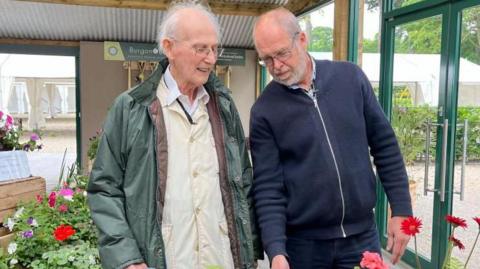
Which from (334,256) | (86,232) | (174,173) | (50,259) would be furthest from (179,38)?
(86,232)

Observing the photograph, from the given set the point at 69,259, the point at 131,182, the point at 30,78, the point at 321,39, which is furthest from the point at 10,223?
the point at 30,78

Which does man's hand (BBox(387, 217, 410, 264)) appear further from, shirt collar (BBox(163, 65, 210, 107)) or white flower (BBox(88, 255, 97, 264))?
white flower (BBox(88, 255, 97, 264))

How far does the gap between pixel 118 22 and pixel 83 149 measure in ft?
8.19

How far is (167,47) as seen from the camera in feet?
4.57

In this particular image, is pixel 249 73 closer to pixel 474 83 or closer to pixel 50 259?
pixel 474 83

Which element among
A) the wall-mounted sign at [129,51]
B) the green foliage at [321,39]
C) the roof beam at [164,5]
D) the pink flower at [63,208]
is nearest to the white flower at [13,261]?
the pink flower at [63,208]

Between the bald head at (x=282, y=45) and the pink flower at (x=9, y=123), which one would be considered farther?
the pink flower at (x=9, y=123)

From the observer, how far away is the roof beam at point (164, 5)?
642 cm

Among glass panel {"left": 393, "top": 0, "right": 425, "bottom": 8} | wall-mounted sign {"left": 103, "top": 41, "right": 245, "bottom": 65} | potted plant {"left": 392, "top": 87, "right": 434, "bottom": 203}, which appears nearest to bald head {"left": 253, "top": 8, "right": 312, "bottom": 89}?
potted plant {"left": 392, "top": 87, "right": 434, "bottom": 203}

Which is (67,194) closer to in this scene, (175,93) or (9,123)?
(9,123)

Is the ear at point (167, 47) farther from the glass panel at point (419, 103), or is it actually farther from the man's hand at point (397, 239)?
the glass panel at point (419, 103)

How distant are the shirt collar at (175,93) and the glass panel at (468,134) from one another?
2.34 meters

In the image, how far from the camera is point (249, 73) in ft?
32.6

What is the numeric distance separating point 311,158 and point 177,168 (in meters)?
0.42
